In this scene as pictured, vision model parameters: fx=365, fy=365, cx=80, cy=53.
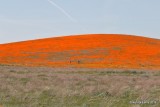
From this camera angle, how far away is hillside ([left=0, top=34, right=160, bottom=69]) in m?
48.4

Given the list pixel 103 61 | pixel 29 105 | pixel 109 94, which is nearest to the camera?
pixel 29 105

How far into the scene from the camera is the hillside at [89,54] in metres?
48.4

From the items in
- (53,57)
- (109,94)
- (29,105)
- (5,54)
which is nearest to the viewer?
(29,105)

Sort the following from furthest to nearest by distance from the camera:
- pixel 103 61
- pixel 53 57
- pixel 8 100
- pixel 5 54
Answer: pixel 5 54
pixel 53 57
pixel 103 61
pixel 8 100

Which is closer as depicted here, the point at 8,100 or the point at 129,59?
the point at 8,100

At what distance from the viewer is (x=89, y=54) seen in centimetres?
5731

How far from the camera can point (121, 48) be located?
6197 centimetres

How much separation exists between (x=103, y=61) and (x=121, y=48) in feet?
43.2

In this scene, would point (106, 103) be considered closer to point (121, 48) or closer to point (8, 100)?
point (8, 100)

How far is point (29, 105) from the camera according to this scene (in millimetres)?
13078

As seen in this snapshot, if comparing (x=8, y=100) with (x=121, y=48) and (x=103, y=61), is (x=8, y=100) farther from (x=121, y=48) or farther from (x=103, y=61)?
(x=121, y=48)

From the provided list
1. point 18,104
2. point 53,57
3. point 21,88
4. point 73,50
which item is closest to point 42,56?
point 53,57

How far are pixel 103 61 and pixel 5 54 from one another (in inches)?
694

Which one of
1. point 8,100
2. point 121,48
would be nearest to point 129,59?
point 121,48
